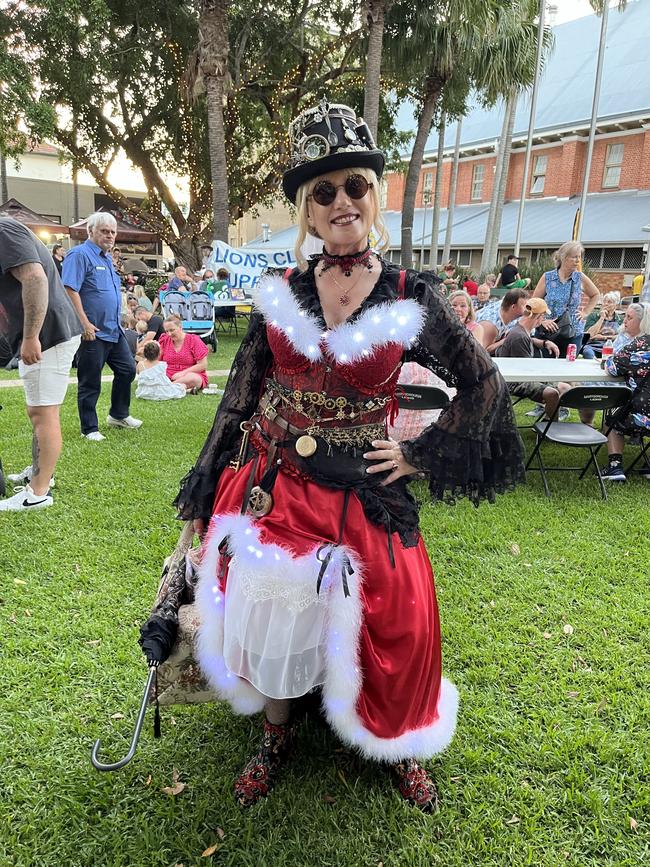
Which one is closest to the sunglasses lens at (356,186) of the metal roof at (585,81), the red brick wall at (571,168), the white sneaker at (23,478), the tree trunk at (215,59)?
the white sneaker at (23,478)

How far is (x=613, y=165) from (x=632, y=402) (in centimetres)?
2170

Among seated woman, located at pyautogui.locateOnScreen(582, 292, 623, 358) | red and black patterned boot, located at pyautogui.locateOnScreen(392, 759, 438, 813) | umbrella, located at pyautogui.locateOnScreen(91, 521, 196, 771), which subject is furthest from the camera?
seated woman, located at pyautogui.locateOnScreen(582, 292, 623, 358)

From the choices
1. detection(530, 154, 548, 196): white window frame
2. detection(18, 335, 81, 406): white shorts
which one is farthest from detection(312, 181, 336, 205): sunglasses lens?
detection(530, 154, 548, 196): white window frame

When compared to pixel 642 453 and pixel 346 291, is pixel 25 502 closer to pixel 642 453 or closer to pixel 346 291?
pixel 346 291

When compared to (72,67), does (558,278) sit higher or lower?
lower

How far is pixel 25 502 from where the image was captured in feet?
14.0

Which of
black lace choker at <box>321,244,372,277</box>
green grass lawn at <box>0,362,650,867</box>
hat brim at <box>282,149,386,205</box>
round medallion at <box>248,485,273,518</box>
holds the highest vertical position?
hat brim at <box>282,149,386,205</box>

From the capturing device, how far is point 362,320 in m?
1.76

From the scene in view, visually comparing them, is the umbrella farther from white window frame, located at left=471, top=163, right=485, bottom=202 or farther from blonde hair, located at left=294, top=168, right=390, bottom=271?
white window frame, located at left=471, top=163, right=485, bottom=202

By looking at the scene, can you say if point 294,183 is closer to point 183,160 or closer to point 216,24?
point 216,24

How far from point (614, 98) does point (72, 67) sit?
756 inches

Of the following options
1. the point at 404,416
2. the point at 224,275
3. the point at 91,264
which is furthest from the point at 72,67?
the point at 404,416

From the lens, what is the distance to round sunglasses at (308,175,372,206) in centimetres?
176

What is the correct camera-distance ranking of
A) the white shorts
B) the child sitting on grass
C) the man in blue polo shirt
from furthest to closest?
the child sitting on grass → the man in blue polo shirt → the white shorts
